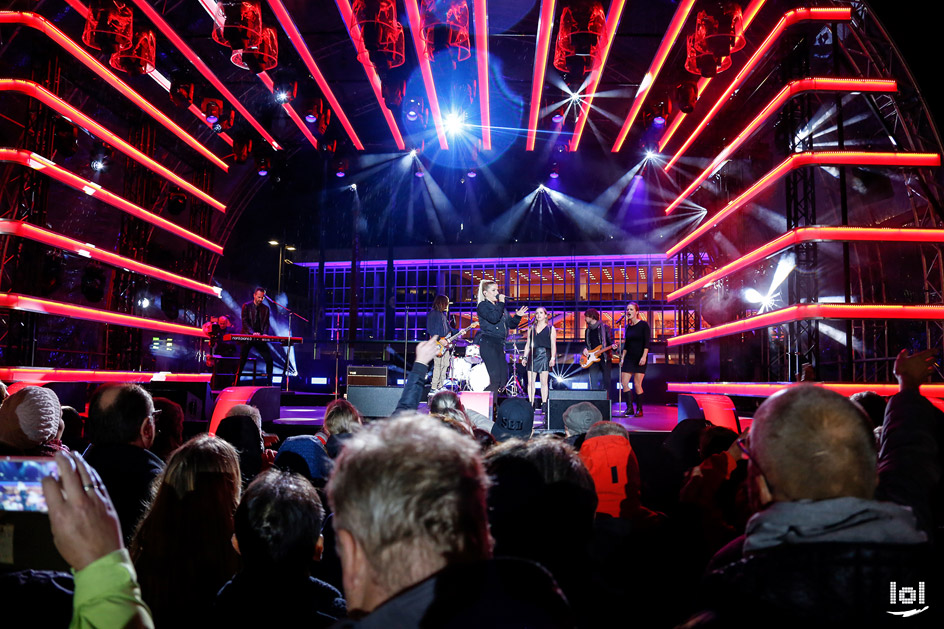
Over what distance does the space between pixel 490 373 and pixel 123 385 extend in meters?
5.79

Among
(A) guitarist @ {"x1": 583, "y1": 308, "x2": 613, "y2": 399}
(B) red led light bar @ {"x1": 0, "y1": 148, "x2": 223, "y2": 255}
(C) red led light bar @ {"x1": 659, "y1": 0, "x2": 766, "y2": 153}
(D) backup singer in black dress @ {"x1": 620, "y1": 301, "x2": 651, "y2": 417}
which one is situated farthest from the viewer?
(A) guitarist @ {"x1": 583, "y1": 308, "x2": 613, "y2": 399}

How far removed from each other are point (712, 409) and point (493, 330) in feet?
9.87

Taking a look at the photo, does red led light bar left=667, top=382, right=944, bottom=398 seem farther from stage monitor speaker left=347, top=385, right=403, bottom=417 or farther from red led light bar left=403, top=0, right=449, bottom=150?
red led light bar left=403, top=0, right=449, bottom=150

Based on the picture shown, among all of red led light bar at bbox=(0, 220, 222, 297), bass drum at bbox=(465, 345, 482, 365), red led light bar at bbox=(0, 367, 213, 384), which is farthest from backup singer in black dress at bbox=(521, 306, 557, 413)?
red led light bar at bbox=(0, 220, 222, 297)

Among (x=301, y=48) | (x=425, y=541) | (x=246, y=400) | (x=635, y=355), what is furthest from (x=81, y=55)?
(x=425, y=541)

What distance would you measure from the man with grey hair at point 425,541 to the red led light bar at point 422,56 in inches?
336

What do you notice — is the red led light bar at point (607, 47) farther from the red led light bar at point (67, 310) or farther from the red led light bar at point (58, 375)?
the red led light bar at point (58, 375)

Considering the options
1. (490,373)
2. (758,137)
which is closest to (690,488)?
(490,373)

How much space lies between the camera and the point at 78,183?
8.59m

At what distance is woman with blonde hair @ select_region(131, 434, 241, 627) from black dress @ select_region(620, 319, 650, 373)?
8.82 metres

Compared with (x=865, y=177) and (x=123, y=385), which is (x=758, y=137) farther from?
(x=123, y=385)

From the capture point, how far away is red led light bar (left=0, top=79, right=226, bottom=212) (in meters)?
7.68

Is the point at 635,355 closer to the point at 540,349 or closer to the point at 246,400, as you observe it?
the point at 540,349

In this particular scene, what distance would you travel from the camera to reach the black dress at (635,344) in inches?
404
